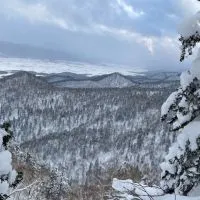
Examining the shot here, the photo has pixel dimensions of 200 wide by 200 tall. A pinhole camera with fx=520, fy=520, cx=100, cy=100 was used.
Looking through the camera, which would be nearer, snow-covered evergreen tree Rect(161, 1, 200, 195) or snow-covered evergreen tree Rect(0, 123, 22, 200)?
snow-covered evergreen tree Rect(161, 1, 200, 195)

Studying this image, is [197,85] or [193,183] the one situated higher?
[197,85]

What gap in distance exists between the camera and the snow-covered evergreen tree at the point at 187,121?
8117mm

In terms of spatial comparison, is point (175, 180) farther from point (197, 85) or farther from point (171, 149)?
point (197, 85)

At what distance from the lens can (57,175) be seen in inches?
2643

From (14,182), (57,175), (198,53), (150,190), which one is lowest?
(57,175)

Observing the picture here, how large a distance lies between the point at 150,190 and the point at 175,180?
54cm

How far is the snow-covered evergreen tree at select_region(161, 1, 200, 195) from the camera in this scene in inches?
320

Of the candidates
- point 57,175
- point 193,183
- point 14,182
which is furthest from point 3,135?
point 57,175

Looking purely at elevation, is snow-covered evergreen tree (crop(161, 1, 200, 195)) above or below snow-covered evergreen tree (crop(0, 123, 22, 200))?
above

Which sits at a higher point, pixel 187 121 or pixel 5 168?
pixel 187 121

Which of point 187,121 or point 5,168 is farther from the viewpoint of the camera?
point 5,168

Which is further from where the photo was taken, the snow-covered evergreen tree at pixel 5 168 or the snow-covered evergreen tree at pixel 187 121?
the snow-covered evergreen tree at pixel 5 168

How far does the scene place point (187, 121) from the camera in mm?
8438

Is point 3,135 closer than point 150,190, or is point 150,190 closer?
point 150,190
